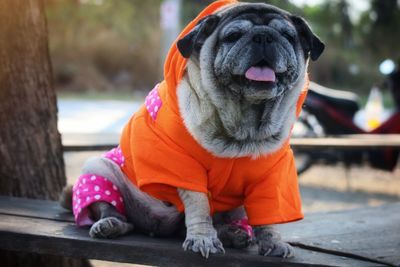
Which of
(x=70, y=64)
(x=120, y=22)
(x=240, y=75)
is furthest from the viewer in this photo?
(x=120, y=22)

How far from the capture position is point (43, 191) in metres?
3.45

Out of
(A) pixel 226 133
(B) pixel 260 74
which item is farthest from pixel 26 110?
(B) pixel 260 74

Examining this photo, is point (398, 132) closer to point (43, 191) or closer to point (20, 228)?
point (43, 191)

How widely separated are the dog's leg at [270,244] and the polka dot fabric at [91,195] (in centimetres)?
63

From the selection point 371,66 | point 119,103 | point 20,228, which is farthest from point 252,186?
point 371,66

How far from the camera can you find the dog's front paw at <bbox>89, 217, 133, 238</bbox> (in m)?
2.46

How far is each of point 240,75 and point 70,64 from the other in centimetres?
2393

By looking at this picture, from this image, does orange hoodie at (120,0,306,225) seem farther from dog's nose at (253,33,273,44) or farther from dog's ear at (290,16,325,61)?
dog's nose at (253,33,273,44)

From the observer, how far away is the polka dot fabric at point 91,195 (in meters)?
2.61

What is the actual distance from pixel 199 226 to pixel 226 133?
0.39 meters

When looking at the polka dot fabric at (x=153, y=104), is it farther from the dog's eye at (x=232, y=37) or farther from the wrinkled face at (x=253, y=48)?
the dog's eye at (x=232, y=37)

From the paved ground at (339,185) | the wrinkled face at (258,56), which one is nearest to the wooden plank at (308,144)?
the paved ground at (339,185)

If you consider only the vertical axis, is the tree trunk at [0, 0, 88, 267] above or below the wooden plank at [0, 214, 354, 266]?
above

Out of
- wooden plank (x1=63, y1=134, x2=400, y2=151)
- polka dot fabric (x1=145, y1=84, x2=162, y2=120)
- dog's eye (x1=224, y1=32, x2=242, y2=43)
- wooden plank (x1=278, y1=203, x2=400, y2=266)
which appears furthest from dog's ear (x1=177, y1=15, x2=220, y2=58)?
wooden plank (x1=63, y1=134, x2=400, y2=151)
